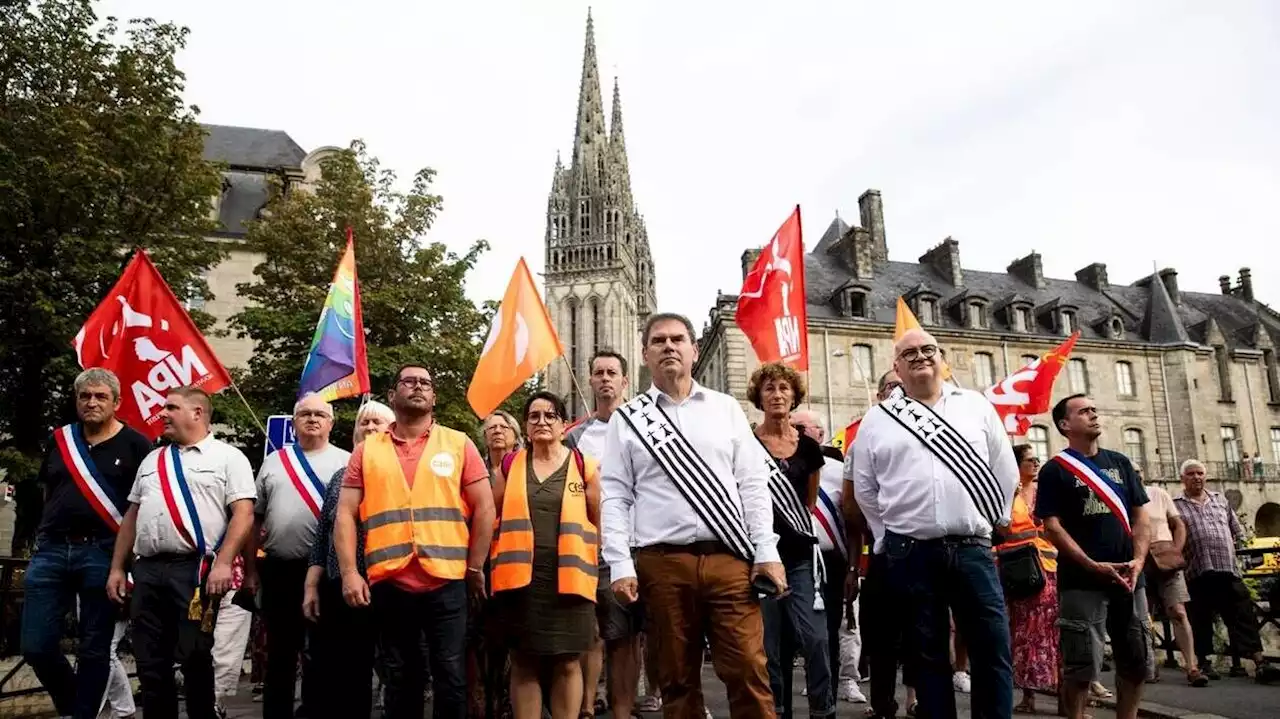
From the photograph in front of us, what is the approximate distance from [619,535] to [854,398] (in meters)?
33.9

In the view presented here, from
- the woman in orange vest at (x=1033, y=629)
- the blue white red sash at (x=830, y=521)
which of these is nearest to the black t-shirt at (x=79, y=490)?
the blue white red sash at (x=830, y=521)

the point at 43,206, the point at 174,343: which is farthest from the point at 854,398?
the point at 174,343

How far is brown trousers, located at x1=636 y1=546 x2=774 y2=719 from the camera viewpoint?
3912mm

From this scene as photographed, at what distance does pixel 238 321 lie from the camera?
2259 cm

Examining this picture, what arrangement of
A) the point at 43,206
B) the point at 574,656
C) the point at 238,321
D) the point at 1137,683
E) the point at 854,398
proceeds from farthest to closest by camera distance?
the point at 854,398
the point at 238,321
the point at 43,206
the point at 1137,683
the point at 574,656

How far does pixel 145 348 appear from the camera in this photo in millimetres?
8547

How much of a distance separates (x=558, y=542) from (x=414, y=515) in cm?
77

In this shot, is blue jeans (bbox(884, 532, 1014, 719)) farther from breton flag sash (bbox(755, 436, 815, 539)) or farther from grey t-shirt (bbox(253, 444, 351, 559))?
grey t-shirt (bbox(253, 444, 351, 559))

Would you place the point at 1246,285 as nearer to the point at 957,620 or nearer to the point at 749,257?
the point at 749,257

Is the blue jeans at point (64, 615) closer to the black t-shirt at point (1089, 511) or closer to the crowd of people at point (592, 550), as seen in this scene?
the crowd of people at point (592, 550)

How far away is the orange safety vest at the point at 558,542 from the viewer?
476 centimetres

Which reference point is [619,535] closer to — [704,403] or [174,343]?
[704,403]

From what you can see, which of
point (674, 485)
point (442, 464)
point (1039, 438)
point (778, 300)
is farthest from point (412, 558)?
point (1039, 438)

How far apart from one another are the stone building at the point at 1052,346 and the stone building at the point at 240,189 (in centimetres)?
1883
